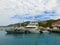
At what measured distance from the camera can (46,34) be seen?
801cm

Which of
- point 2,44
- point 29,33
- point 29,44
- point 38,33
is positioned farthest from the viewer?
point 38,33

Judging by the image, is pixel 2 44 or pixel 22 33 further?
pixel 22 33

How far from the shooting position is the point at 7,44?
476 centimetres

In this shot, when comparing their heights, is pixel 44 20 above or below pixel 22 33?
above

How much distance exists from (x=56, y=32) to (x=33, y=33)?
45.8 inches

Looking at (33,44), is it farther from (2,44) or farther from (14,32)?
(14,32)

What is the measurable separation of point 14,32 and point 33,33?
961 millimetres

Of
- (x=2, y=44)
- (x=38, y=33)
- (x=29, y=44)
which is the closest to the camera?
(x=2, y=44)

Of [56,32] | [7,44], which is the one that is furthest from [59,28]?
[7,44]

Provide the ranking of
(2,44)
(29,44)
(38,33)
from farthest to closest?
1. (38,33)
2. (29,44)
3. (2,44)

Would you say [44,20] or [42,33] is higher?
[44,20]

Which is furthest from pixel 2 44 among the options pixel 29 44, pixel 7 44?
pixel 29 44

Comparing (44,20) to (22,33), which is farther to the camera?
(22,33)

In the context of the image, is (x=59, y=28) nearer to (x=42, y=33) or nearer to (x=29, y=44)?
(x=42, y=33)
